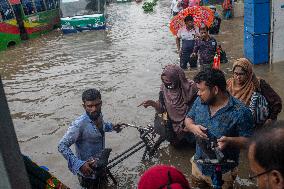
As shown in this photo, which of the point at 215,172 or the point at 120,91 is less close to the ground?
the point at 215,172

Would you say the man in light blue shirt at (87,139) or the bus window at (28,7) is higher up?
the bus window at (28,7)

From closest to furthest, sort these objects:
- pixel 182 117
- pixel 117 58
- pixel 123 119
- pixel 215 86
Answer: pixel 215 86 < pixel 182 117 < pixel 123 119 < pixel 117 58

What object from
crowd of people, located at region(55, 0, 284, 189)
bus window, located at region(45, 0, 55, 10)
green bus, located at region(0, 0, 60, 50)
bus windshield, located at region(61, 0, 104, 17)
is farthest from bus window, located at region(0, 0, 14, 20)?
crowd of people, located at region(55, 0, 284, 189)

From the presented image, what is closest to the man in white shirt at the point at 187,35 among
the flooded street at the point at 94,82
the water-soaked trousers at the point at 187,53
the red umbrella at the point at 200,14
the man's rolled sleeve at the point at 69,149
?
the water-soaked trousers at the point at 187,53

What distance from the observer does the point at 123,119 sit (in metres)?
7.45

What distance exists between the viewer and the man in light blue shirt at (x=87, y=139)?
395 centimetres

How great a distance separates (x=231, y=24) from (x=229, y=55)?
20.7 feet

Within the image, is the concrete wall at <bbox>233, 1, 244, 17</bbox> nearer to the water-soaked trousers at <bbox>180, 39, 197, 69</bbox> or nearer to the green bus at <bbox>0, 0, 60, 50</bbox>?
the water-soaked trousers at <bbox>180, 39, 197, 69</bbox>

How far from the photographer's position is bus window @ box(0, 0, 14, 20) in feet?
55.3

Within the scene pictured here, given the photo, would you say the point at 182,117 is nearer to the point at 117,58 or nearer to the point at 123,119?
the point at 123,119

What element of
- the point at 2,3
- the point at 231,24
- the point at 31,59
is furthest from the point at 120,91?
the point at 2,3

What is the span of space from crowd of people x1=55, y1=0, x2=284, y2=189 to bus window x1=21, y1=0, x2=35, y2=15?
15.5 metres

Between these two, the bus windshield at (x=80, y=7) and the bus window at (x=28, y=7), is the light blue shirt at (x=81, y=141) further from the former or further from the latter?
the bus windshield at (x=80, y=7)

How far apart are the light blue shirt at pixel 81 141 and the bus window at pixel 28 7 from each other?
1603cm
